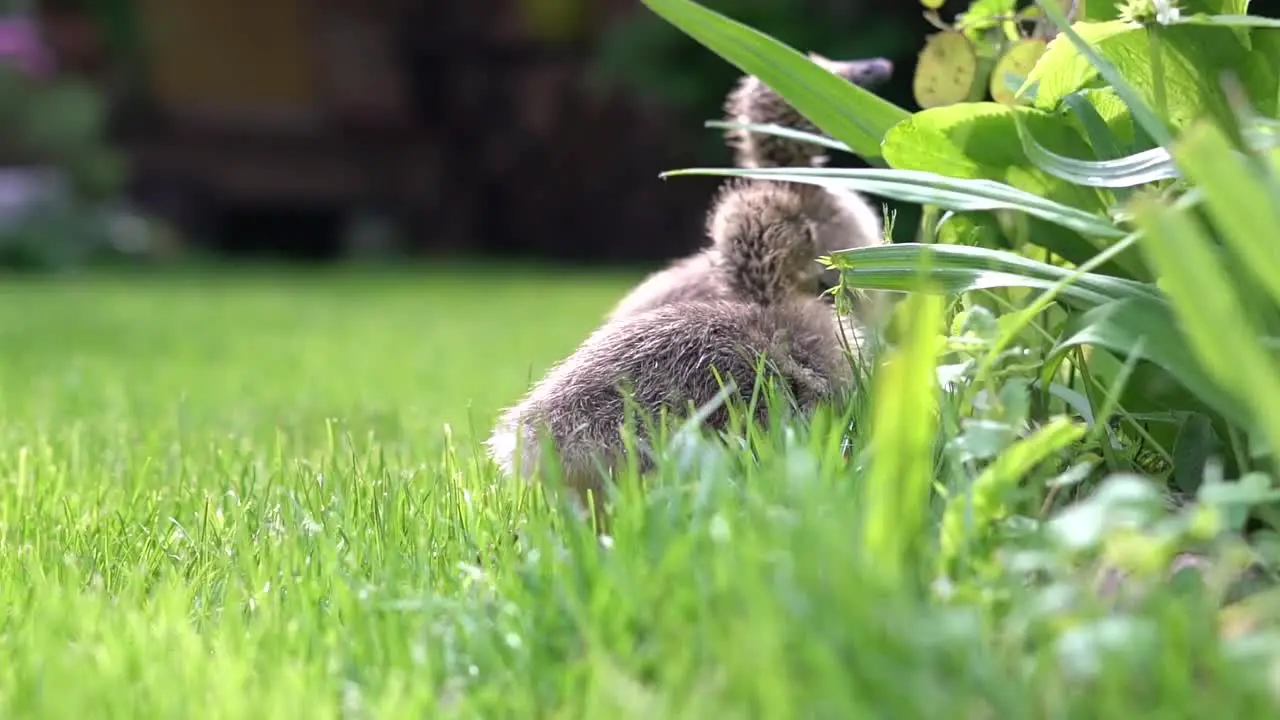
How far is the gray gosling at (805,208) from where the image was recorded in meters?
2.30

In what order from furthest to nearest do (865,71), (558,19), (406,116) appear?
1. (406,116)
2. (558,19)
3. (865,71)

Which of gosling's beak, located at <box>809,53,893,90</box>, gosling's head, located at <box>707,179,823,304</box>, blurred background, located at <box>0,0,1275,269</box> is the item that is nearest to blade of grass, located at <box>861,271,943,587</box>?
gosling's head, located at <box>707,179,823,304</box>

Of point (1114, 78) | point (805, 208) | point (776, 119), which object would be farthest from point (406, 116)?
point (1114, 78)

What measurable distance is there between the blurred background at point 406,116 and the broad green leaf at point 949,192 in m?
7.51

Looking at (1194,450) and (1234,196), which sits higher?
(1234,196)

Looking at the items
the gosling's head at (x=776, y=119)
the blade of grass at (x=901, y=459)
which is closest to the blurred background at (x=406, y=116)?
the gosling's head at (x=776, y=119)

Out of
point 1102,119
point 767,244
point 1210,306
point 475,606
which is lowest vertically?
point 475,606

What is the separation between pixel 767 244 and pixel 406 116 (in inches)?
346

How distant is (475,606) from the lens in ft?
4.07

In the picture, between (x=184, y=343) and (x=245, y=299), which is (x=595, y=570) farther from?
(x=245, y=299)

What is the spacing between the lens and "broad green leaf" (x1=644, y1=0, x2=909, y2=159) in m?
1.65

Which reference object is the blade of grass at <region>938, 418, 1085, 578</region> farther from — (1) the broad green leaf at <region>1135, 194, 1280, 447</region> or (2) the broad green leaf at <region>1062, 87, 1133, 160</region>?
(2) the broad green leaf at <region>1062, 87, 1133, 160</region>

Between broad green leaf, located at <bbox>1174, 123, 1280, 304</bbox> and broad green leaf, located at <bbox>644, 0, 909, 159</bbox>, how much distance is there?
685 mm

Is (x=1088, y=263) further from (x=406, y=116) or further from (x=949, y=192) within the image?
(x=406, y=116)
